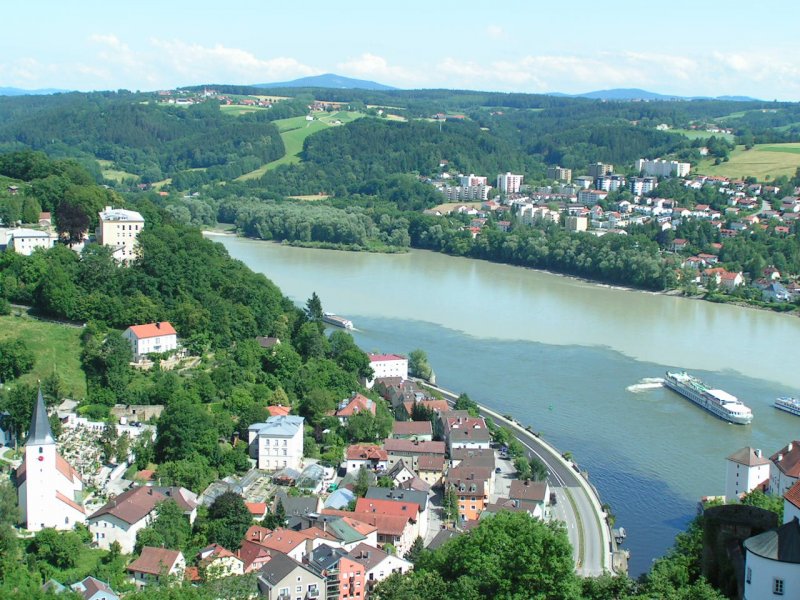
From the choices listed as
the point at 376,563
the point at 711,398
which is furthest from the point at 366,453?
the point at 711,398

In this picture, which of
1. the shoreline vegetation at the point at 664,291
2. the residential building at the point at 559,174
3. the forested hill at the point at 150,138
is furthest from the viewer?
the forested hill at the point at 150,138

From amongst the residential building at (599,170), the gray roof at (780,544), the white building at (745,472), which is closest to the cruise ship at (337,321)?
the white building at (745,472)

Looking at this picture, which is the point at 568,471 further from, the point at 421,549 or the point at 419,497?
the point at 421,549

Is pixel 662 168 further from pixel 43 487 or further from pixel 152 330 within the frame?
pixel 43 487

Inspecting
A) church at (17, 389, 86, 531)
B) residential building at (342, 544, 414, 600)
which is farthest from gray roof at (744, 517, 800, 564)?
church at (17, 389, 86, 531)

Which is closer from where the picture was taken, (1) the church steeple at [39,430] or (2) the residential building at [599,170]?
(1) the church steeple at [39,430]

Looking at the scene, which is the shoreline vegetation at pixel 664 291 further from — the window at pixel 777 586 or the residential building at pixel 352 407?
the window at pixel 777 586

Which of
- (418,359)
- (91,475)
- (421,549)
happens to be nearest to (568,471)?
(421,549)
